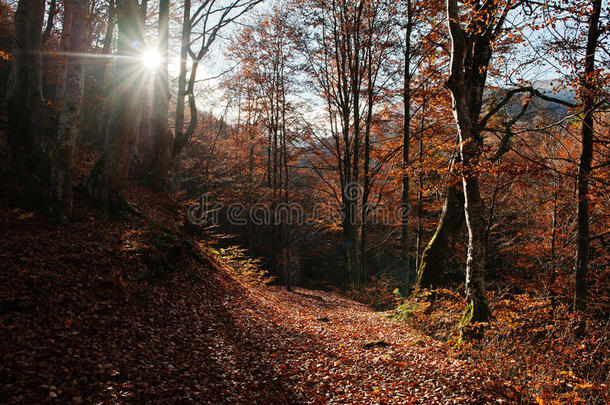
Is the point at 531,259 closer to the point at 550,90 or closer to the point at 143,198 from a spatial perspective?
the point at 550,90

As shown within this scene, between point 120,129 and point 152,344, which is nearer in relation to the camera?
point 152,344

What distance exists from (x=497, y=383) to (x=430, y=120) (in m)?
11.4

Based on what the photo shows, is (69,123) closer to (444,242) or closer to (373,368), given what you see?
(373,368)

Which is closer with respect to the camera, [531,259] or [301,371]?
[301,371]

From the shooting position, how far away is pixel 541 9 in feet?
16.7

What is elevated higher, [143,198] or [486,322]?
[143,198]

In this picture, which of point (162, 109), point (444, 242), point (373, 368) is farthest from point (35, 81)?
point (444, 242)

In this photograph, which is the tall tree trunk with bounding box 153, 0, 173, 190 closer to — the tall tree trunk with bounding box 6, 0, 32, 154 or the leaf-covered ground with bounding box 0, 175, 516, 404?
the tall tree trunk with bounding box 6, 0, 32, 154

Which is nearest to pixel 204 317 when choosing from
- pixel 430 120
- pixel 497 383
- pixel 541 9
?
pixel 497 383

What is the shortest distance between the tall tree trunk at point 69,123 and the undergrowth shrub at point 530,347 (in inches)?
318

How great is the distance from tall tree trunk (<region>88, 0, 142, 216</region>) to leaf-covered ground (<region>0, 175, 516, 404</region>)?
570mm

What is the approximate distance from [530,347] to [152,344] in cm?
604

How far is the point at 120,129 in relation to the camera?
23.7 feet

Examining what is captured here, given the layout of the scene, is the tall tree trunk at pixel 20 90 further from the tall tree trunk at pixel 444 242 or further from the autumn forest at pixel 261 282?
the tall tree trunk at pixel 444 242
